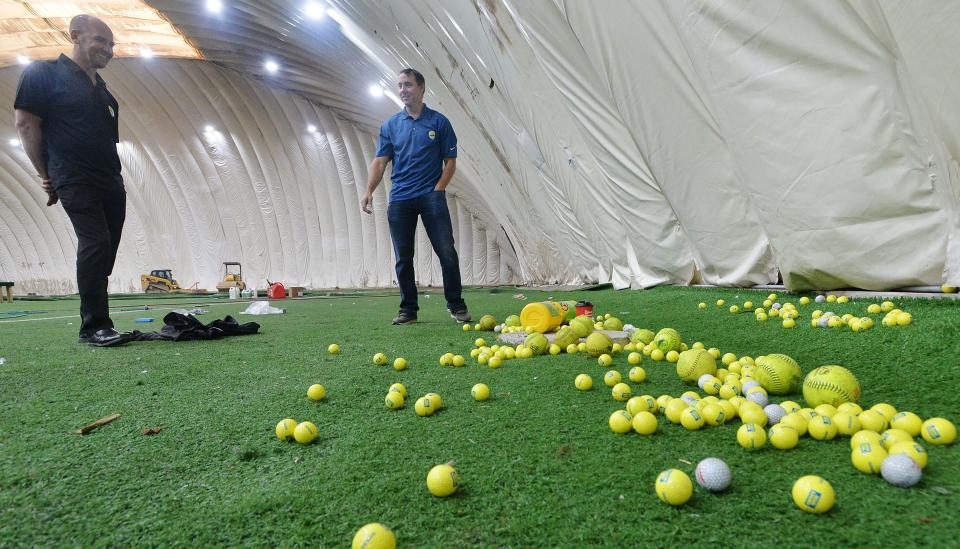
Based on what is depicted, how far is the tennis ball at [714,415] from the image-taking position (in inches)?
49.8

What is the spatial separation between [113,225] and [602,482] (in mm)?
3480

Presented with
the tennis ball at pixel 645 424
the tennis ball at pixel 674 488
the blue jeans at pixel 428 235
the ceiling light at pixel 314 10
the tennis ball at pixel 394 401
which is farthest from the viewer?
the ceiling light at pixel 314 10

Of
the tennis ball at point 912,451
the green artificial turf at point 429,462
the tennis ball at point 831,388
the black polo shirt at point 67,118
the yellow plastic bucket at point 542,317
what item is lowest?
the green artificial turf at point 429,462

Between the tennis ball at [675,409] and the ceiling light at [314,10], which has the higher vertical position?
the ceiling light at [314,10]

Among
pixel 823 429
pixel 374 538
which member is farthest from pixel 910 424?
pixel 374 538

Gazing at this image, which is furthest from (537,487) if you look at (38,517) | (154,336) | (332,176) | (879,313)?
(332,176)

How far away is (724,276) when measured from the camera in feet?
13.6

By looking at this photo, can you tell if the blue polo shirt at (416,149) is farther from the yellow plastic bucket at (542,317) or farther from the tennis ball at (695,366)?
the tennis ball at (695,366)

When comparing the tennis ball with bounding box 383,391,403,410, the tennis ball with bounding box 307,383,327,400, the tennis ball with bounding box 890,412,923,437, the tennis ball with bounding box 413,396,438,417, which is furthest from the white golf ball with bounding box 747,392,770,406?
the tennis ball with bounding box 307,383,327,400

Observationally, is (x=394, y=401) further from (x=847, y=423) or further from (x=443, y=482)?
(x=847, y=423)

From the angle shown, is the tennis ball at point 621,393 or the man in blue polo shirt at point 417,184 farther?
the man in blue polo shirt at point 417,184

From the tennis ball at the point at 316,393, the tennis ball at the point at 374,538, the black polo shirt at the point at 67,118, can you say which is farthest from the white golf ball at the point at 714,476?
the black polo shirt at the point at 67,118

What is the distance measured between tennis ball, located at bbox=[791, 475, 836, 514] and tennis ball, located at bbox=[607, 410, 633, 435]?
0.44m

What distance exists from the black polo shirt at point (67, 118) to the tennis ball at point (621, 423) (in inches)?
129
